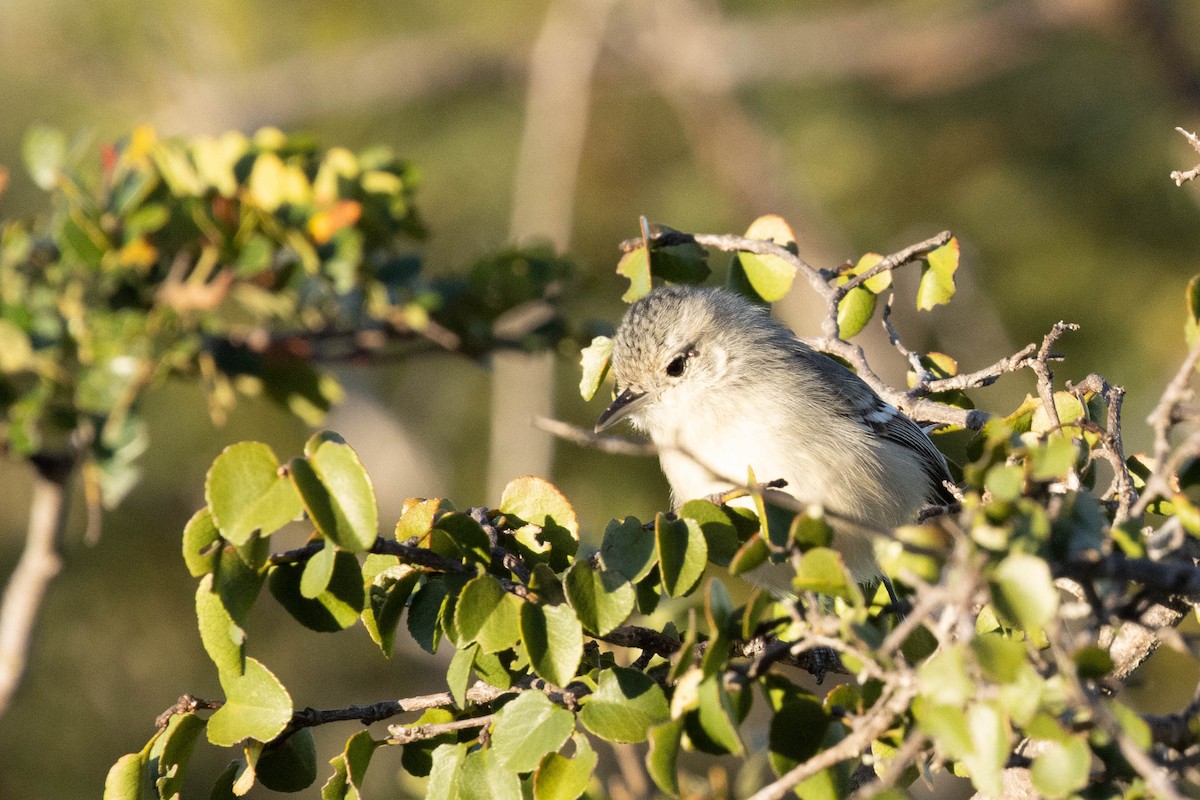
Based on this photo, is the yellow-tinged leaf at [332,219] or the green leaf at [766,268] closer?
the green leaf at [766,268]

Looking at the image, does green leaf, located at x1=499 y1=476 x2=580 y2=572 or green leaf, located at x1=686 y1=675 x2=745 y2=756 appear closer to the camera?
green leaf, located at x1=686 y1=675 x2=745 y2=756

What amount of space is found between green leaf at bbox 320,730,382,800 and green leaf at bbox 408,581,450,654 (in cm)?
17

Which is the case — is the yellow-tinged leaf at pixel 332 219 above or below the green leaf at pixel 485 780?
above

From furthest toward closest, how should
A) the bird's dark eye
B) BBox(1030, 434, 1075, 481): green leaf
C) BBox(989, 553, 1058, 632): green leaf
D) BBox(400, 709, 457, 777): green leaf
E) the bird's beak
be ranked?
the bird's dark eye → the bird's beak → BBox(400, 709, 457, 777): green leaf → BBox(1030, 434, 1075, 481): green leaf → BBox(989, 553, 1058, 632): green leaf

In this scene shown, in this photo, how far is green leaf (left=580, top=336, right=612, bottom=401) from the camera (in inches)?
90.6

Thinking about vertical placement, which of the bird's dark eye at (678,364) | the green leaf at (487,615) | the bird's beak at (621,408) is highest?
the green leaf at (487,615)

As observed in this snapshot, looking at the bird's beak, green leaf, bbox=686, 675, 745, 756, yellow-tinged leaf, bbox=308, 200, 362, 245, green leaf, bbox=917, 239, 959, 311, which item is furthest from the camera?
the bird's beak

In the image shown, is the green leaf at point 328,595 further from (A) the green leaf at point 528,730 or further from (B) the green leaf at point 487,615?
(A) the green leaf at point 528,730

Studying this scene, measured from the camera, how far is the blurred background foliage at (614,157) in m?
5.53

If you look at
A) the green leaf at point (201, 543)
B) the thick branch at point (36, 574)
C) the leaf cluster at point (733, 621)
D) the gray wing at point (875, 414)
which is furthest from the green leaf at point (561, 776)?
the thick branch at point (36, 574)

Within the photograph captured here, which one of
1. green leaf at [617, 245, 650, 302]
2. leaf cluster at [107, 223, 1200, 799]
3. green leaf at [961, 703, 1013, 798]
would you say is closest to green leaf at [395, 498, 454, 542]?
leaf cluster at [107, 223, 1200, 799]

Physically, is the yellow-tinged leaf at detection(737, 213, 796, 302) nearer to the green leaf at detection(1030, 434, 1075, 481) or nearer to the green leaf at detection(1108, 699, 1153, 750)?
the green leaf at detection(1030, 434, 1075, 481)

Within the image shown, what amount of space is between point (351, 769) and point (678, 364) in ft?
5.92

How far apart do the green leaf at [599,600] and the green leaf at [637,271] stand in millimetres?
842
